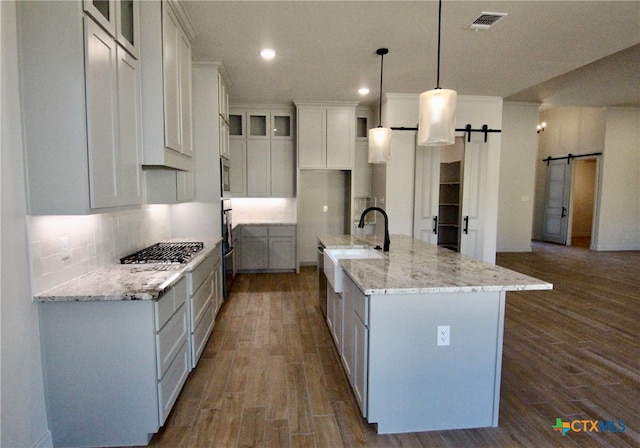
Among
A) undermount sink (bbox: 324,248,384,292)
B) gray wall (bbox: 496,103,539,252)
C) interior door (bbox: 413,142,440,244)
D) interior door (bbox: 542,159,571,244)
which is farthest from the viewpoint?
interior door (bbox: 542,159,571,244)

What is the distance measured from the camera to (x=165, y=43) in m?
2.46

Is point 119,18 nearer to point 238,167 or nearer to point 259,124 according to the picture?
point 238,167

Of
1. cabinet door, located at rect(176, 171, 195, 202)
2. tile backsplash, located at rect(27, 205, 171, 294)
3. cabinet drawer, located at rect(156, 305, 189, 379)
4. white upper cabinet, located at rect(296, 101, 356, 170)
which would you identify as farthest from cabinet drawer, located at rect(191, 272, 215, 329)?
white upper cabinet, located at rect(296, 101, 356, 170)

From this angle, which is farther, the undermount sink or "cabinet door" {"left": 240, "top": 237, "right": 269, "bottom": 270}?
"cabinet door" {"left": 240, "top": 237, "right": 269, "bottom": 270}

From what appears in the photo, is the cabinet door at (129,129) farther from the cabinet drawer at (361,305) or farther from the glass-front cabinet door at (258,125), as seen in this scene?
the glass-front cabinet door at (258,125)

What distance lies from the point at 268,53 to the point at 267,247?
3045mm

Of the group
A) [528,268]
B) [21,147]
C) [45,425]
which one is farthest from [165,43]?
[528,268]

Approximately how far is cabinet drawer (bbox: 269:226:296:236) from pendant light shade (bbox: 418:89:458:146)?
3.51 m

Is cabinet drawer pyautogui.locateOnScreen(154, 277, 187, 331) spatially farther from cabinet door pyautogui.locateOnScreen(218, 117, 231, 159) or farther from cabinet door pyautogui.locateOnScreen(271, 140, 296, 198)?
cabinet door pyautogui.locateOnScreen(271, 140, 296, 198)

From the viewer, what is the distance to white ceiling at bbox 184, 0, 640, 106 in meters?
2.74

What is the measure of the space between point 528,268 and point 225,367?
18.3 ft

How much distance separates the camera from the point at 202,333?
2.86m

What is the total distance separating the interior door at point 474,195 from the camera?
17.1 ft

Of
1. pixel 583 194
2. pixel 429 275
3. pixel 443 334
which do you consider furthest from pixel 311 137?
pixel 583 194
